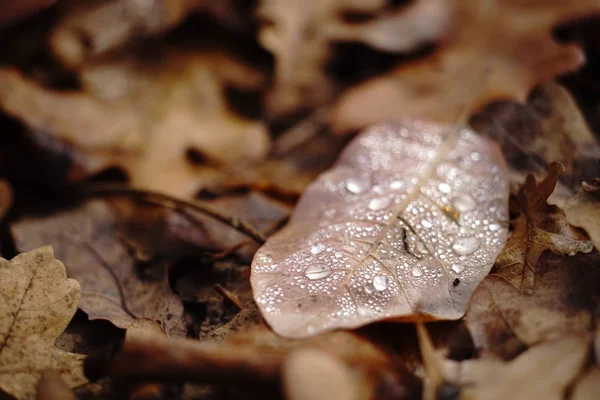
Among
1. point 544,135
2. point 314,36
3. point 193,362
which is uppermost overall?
point 314,36

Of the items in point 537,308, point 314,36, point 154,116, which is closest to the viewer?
point 537,308

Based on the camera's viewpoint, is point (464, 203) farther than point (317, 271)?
Yes

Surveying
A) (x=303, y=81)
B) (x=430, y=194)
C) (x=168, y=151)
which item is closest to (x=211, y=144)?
(x=168, y=151)

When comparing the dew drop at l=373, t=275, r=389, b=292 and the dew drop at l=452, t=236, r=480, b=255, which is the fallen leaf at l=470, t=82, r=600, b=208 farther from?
the dew drop at l=373, t=275, r=389, b=292

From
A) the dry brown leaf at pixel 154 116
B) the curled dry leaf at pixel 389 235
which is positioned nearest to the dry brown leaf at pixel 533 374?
the curled dry leaf at pixel 389 235

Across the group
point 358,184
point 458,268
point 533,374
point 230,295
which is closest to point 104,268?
point 230,295

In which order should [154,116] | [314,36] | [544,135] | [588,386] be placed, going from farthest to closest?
[314,36] < [154,116] < [544,135] < [588,386]

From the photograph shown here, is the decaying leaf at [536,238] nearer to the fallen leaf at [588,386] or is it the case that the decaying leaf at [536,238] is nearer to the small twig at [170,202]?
the fallen leaf at [588,386]

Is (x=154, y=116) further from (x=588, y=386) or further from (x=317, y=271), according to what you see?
(x=588, y=386)
